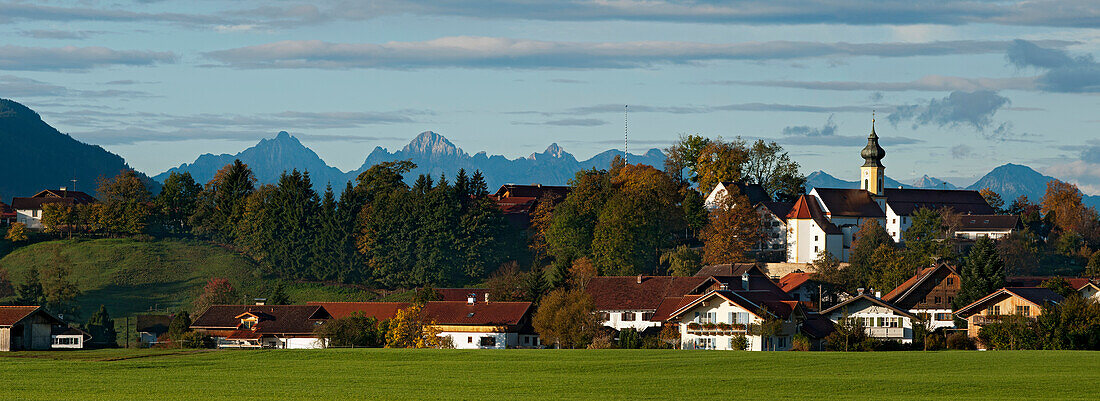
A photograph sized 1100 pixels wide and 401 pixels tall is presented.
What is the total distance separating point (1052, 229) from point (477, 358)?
8219 centimetres

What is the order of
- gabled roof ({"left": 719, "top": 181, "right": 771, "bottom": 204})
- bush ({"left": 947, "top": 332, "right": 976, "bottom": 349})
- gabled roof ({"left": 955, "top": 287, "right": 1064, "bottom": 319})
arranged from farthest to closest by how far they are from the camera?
gabled roof ({"left": 719, "top": 181, "right": 771, "bottom": 204}) → gabled roof ({"left": 955, "top": 287, "right": 1064, "bottom": 319}) → bush ({"left": 947, "top": 332, "right": 976, "bottom": 349})

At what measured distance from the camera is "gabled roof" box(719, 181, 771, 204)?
419 feet

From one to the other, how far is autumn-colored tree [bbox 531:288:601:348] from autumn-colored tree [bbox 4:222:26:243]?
67478 millimetres

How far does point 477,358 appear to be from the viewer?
61.3 m

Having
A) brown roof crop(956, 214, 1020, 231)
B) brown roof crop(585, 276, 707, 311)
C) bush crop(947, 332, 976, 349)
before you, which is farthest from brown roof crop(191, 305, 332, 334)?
brown roof crop(956, 214, 1020, 231)

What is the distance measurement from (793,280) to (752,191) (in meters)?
26.7

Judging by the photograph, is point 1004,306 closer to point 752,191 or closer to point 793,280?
point 793,280

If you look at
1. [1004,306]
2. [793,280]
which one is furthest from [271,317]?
[1004,306]

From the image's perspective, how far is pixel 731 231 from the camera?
117m

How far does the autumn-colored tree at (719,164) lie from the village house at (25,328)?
66.6 metres

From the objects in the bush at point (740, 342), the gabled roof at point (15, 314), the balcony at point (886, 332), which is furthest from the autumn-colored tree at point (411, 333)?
the balcony at point (886, 332)

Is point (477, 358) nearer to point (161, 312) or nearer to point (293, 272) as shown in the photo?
point (161, 312)

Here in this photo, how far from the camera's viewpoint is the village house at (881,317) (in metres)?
82.0

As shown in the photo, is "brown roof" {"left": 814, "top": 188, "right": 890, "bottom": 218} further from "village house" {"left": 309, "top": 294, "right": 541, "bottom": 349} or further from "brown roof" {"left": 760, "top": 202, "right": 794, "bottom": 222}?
"village house" {"left": 309, "top": 294, "right": 541, "bottom": 349}
